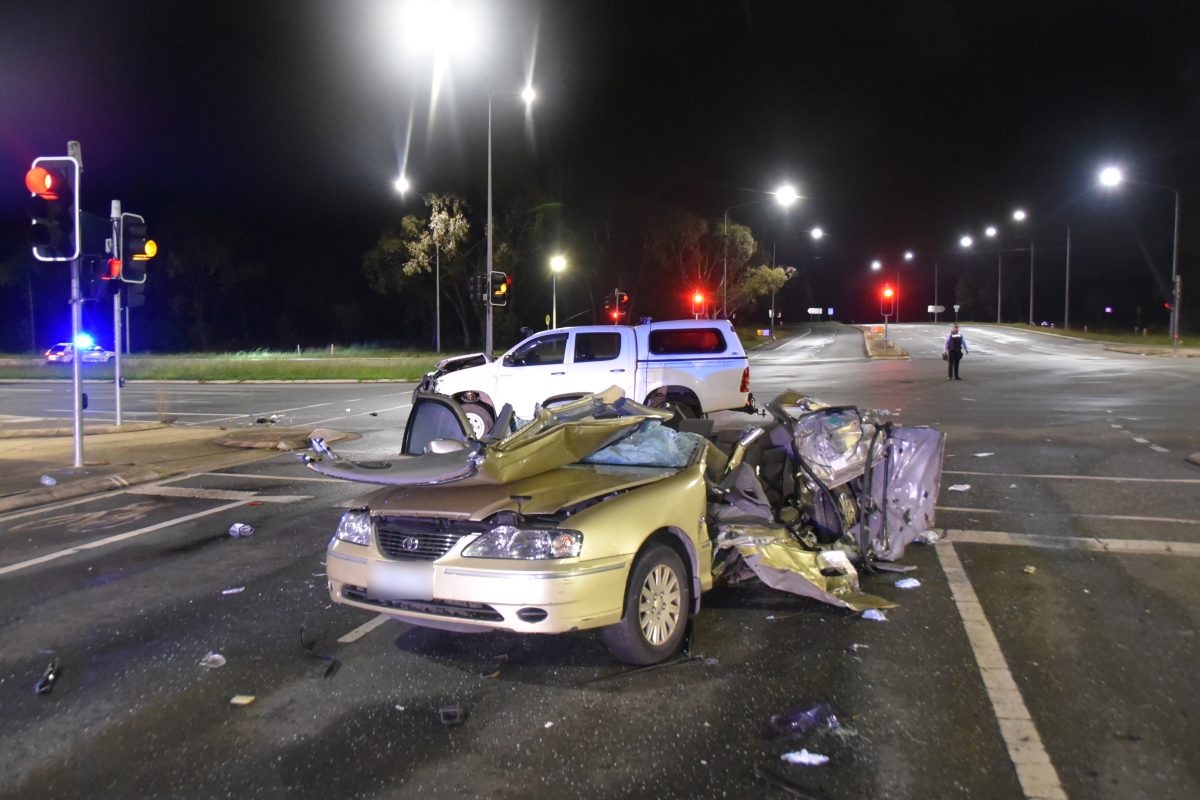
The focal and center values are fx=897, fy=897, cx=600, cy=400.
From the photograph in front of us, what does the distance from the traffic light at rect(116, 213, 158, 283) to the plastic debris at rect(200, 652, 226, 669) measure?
12.4 m

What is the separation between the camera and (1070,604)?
607cm

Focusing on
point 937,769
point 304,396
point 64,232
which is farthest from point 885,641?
point 304,396

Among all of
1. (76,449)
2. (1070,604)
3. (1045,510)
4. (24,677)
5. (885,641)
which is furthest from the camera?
(76,449)

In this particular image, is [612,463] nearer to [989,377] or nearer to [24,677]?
[24,677]

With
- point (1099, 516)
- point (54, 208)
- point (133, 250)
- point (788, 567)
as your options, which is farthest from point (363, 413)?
point (788, 567)

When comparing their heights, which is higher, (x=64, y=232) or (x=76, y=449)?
(x=64, y=232)

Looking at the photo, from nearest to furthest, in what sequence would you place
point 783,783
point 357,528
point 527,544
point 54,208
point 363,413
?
point 783,783 < point 527,544 < point 357,528 < point 54,208 < point 363,413

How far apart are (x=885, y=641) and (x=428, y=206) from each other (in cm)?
4894

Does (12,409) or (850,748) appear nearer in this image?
(850,748)

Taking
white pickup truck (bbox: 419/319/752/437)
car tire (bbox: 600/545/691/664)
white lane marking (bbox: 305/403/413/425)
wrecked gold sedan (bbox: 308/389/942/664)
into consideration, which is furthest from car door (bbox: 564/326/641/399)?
car tire (bbox: 600/545/691/664)

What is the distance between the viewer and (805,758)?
12.7 feet

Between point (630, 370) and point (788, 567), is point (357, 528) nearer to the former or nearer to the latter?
point (788, 567)

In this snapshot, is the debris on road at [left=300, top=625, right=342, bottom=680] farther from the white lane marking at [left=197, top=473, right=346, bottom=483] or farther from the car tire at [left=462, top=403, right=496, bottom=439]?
the car tire at [left=462, top=403, right=496, bottom=439]

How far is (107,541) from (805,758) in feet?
23.4
